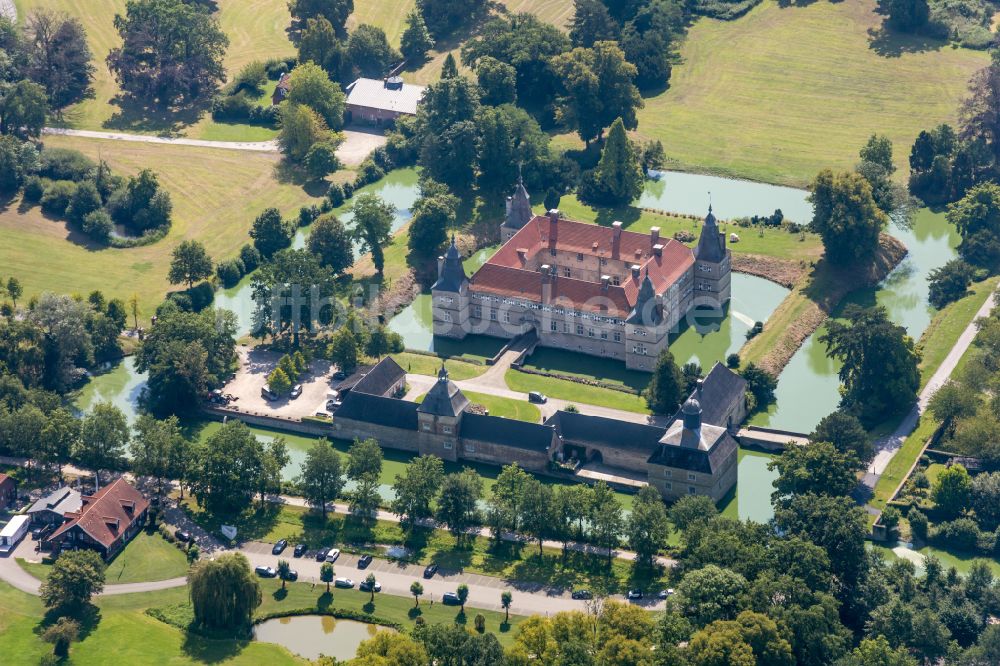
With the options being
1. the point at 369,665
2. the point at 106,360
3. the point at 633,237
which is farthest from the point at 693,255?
the point at 369,665

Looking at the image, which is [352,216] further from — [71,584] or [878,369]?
[71,584]

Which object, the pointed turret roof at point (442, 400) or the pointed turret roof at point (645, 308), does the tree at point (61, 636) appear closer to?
the pointed turret roof at point (442, 400)

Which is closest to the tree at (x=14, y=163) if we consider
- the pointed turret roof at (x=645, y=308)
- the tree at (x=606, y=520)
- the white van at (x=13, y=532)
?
the white van at (x=13, y=532)

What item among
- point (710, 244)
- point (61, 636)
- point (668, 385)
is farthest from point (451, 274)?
point (61, 636)

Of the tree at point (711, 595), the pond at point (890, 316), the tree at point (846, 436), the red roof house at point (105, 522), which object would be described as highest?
the tree at point (711, 595)

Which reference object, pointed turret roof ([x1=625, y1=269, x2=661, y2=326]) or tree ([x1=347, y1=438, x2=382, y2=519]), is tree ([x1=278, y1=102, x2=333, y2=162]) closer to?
pointed turret roof ([x1=625, y1=269, x2=661, y2=326])

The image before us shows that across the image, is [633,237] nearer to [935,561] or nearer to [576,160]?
[576,160]
